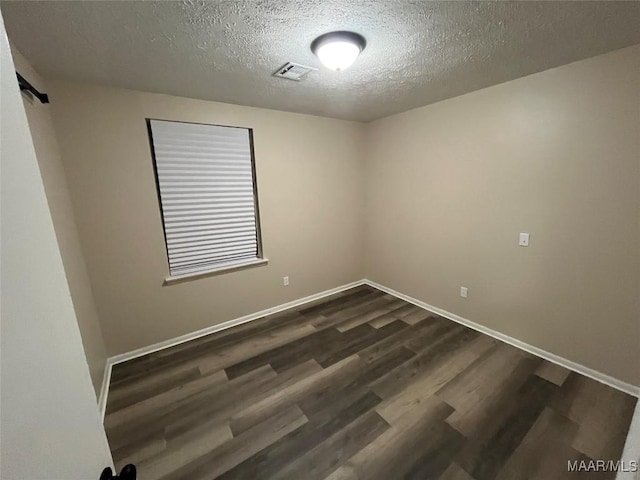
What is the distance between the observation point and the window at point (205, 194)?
241 centimetres

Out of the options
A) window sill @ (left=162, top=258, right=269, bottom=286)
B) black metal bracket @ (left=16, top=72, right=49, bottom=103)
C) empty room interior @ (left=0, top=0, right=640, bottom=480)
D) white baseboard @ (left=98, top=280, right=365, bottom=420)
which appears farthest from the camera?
window sill @ (left=162, top=258, right=269, bottom=286)

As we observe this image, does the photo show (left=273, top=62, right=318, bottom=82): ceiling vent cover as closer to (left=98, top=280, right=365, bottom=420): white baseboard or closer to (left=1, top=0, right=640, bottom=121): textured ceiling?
(left=1, top=0, right=640, bottom=121): textured ceiling

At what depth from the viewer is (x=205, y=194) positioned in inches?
103

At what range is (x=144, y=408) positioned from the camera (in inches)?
73.7

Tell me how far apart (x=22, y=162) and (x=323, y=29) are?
1.48 meters

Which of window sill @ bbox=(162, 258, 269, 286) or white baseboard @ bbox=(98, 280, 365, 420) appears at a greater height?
window sill @ bbox=(162, 258, 269, 286)

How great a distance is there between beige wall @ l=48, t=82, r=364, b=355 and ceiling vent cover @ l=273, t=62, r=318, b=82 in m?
0.87

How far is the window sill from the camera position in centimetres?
253

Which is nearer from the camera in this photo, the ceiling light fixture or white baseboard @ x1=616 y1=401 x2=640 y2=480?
white baseboard @ x1=616 y1=401 x2=640 y2=480

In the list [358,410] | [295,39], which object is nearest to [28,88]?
[295,39]

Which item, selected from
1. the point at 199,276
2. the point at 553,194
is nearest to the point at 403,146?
the point at 553,194

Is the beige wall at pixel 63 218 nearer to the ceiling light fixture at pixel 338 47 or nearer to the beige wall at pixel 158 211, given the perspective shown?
the beige wall at pixel 158 211

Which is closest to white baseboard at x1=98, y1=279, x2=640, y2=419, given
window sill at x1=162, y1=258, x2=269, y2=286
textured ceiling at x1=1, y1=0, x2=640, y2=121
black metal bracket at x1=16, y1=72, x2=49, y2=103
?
window sill at x1=162, y1=258, x2=269, y2=286

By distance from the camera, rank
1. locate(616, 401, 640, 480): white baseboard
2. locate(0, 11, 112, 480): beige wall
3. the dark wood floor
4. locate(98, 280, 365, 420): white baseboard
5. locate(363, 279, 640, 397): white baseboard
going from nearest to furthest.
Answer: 1. locate(0, 11, 112, 480): beige wall
2. locate(616, 401, 640, 480): white baseboard
3. the dark wood floor
4. locate(363, 279, 640, 397): white baseboard
5. locate(98, 280, 365, 420): white baseboard
